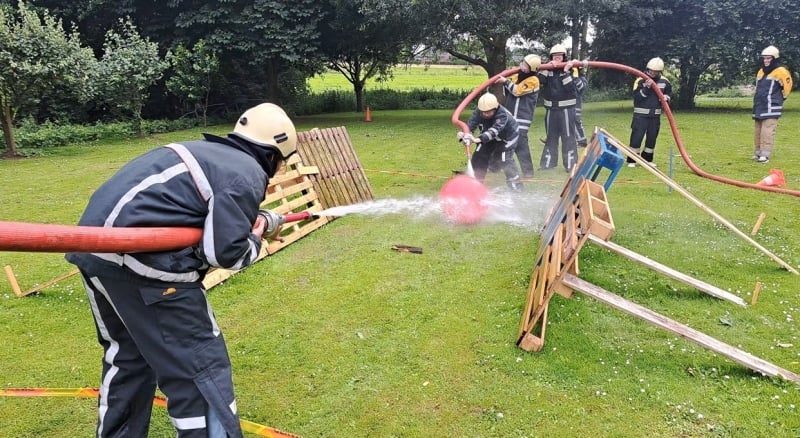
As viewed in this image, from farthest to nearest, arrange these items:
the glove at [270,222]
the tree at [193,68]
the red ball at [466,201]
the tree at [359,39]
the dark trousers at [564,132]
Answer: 1. the tree at [359,39]
2. the tree at [193,68]
3. the dark trousers at [564,132]
4. the red ball at [466,201]
5. the glove at [270,222]

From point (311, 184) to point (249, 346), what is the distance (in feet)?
12.4

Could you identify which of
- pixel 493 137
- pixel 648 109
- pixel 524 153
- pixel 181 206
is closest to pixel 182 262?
pixel 181 206

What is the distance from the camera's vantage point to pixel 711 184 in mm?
10070

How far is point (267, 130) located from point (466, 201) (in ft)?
A: 18.1

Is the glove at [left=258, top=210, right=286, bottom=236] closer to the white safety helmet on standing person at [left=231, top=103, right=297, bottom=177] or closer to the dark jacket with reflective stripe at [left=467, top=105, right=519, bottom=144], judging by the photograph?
the white safety helmet on standing person at [left=231, top=103, right=297, bottom=177]

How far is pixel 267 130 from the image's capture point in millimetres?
2805

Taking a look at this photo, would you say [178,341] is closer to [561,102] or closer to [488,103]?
[488,103]

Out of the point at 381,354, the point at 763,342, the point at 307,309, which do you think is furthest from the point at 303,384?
the point at 763,342

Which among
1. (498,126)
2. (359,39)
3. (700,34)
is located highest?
(359,39)

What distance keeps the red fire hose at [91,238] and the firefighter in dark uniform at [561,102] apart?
30.4ft

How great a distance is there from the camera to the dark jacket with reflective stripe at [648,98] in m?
10.9

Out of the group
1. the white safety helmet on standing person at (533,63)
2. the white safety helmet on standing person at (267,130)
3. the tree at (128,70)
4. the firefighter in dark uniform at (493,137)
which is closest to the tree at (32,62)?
the tree at (128,70)

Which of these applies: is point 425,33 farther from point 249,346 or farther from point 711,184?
point 249,346

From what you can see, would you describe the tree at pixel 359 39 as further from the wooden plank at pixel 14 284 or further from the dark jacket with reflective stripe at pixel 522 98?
the wooden plank at pixel 14 284
